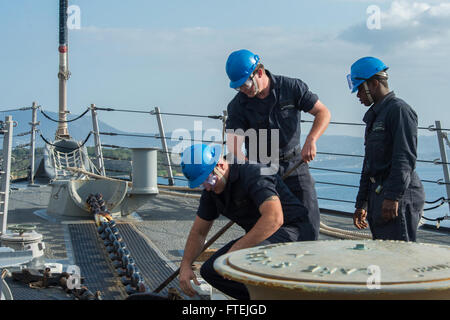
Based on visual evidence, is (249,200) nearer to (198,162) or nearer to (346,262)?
(198,162)

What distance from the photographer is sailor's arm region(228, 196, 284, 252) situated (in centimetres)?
289

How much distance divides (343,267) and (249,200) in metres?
1.05

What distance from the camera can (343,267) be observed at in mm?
2191

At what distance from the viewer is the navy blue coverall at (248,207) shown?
3.03 m

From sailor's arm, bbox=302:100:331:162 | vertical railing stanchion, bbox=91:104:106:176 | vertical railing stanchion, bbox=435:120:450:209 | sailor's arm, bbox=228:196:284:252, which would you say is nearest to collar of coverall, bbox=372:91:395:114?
sailor's arm, bbox=302:100:331:162

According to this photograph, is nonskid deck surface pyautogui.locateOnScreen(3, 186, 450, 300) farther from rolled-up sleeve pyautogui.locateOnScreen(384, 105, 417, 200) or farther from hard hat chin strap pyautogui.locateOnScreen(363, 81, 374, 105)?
hard hat chin strap pyautogui.locateOnScreen(363, 81, 374, 105)

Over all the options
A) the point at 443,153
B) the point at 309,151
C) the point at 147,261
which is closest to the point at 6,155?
the point at 147,261

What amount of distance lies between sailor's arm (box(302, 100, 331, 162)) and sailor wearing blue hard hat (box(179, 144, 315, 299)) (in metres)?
0.21

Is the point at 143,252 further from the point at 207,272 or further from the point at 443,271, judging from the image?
the point at 443,271

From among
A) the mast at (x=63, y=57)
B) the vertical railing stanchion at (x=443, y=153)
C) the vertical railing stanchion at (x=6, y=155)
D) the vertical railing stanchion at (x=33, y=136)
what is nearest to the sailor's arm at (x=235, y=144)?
the vertical railing stanchion at (x=6, y=155)

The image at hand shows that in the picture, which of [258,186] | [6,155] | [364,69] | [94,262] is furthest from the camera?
[6,155]

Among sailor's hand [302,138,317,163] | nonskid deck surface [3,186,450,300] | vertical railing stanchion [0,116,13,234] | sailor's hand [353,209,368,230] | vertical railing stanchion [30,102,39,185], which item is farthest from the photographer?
vertical railing stanchion [30,102,39,185]
